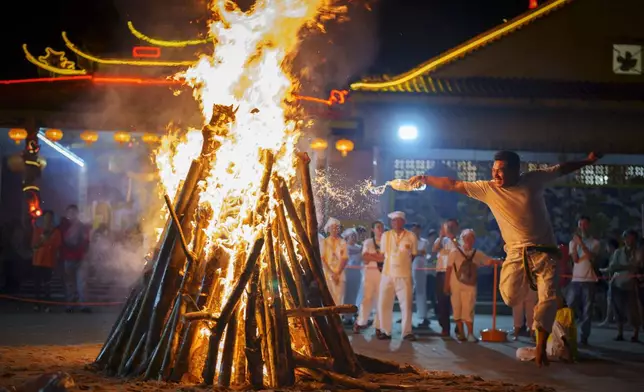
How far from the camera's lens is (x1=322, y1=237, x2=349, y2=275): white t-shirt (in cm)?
1265

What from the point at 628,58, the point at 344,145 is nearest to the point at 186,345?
the point at 344,145

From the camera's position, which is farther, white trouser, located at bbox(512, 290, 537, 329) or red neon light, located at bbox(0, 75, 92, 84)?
red neon light, located at bbox(0, 75, 92, 84)

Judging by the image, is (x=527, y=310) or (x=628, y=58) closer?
(x=527, y=310)

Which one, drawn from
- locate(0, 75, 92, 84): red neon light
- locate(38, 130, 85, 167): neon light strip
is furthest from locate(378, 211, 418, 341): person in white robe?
locate(38, 130, 85, 167): neon light strip

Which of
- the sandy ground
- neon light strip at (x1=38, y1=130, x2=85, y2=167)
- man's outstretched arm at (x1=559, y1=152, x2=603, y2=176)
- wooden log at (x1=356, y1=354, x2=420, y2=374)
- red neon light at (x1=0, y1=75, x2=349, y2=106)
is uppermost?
red neon light at (x1=0, y1=75, x2=349, y2=106)

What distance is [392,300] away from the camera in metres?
11.7

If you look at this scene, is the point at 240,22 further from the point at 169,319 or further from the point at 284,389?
the point at 284,389

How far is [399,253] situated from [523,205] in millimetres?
4013

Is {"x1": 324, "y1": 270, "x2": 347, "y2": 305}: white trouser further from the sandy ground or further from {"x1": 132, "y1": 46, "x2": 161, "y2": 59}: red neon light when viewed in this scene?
{"x1": 132, "y1": 46, "x2": 161, "y2": 59}: red neon light

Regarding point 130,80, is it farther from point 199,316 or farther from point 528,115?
point 199,316

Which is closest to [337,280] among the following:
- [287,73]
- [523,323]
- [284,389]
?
[523,323]

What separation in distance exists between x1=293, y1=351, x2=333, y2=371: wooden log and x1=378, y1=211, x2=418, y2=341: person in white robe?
5.44m

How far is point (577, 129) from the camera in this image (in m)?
18.6

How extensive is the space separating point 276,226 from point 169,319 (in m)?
1.19
